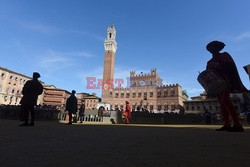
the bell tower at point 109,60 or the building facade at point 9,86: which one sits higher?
the bell tower at point 109,60

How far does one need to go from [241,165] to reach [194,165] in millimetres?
347

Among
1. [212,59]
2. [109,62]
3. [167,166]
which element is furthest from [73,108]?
[109,62]

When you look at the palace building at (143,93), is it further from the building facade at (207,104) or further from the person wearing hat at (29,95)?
the person wearing hat at (29,95)

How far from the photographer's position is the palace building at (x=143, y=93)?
6419 centimetres

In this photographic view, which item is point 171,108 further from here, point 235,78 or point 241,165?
point 241,165

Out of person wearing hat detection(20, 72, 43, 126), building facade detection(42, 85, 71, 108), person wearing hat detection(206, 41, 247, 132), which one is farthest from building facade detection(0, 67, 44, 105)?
person wearing hat detection(206, 41, 247, 132)

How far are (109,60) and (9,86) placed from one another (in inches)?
1428

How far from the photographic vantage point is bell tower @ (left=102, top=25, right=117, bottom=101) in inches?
2859

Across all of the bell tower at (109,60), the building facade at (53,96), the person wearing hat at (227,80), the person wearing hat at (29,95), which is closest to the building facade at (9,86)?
the building facade at (53,96)

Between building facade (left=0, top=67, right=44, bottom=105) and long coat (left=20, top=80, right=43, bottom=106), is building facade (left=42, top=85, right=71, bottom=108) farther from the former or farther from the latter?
long coat (left=20, top=80, right=43, bottom=106)

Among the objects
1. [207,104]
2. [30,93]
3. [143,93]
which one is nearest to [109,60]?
[143,93]

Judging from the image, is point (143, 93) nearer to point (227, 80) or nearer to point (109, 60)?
point (109, 60)

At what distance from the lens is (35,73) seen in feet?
23.8

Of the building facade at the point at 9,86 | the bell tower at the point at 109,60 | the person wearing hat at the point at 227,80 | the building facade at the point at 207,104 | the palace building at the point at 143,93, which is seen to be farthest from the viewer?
the bell tower at the point at 109,60
